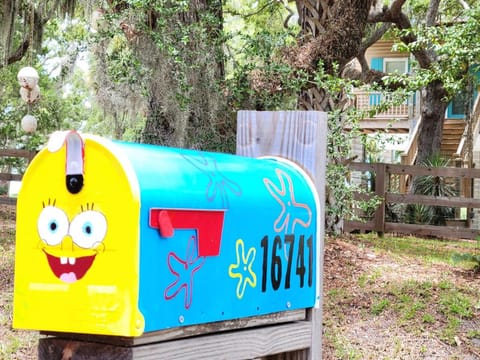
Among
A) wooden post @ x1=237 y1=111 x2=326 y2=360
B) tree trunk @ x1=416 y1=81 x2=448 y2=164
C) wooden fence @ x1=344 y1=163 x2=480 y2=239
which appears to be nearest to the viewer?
wooden post @ x1=237 y1=111 x2=326 y2=360

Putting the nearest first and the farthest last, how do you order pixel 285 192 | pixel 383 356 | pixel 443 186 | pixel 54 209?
pixel 54 209 < pixel 285 192 < pixel 383 356 < pixel 443 186

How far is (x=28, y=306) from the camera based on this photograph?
6.12 feet

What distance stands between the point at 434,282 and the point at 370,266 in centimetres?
78

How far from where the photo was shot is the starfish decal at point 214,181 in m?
2.03

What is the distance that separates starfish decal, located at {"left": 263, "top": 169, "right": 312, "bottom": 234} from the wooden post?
4.3 inches

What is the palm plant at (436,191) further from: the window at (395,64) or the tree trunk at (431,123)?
the window at (395,64)

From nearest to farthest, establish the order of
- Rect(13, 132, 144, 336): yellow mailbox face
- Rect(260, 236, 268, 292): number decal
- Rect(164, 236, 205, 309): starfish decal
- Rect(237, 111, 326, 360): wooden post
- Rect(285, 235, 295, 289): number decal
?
Rect(13, 132, 144, 336): yellow mailbox face
Rect(164, 236, 205, 309): starfish decal
Rect(260, 236, 268, 292): number decal
Rect(285, 235, 295, 289): number decal
Rect(237, 111, 326, 360): wooden post

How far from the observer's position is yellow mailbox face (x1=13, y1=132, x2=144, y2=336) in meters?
1.73

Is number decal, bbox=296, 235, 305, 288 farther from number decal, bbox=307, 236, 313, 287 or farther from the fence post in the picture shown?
the fence post

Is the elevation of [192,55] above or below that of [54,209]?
above

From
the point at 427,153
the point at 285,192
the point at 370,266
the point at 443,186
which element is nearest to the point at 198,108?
the point at 370,266

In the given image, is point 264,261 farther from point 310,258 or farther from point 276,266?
point 310,258

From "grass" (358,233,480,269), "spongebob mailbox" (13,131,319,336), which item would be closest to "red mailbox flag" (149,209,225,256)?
"spongebob mailbox" (13,131,319,336)

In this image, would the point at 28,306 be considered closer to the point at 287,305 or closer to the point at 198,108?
the point at 287,305
